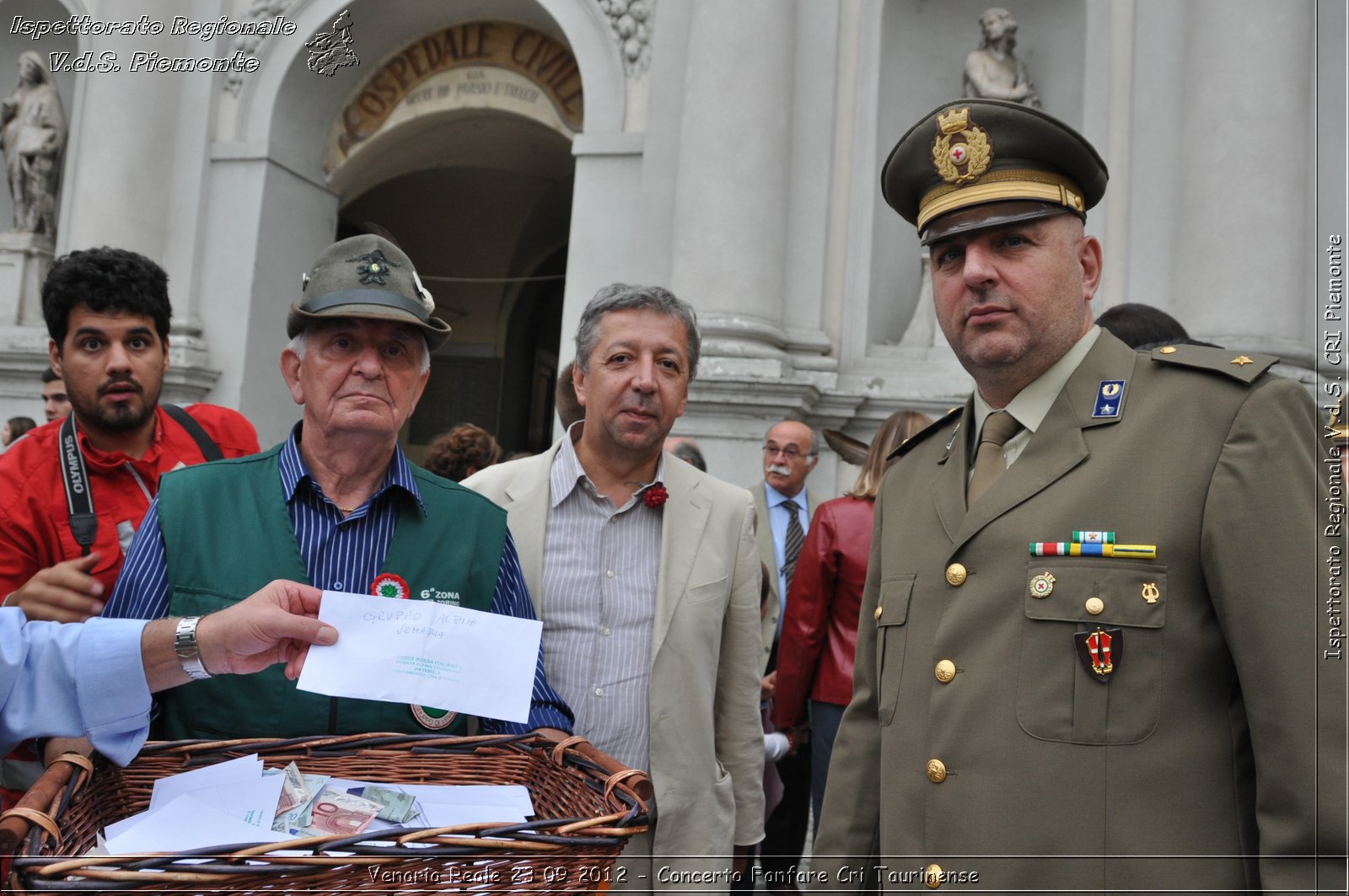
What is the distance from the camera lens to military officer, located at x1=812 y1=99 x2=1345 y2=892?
1.57 metres

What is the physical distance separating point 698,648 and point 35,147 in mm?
9615

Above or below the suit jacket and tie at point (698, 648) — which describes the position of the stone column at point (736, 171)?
above

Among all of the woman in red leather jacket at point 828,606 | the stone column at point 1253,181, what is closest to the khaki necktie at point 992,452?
the woman in red leather jacket at point 828,606

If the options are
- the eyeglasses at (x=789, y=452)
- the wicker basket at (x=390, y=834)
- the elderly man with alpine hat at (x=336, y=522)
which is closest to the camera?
the wicker basket at (x=390, y=834)

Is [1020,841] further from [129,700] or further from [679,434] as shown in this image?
[679,434]

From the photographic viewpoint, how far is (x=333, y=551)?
221cm

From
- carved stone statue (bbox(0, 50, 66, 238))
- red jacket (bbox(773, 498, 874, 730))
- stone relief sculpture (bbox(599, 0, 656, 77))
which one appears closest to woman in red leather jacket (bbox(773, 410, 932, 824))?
red jacket (bbox(773, 498, 874, 730))

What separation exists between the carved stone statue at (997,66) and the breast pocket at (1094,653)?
7.44 metres

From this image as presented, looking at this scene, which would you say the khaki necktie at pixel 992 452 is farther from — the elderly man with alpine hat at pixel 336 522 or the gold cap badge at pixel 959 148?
the elderly man with alpine hat at pixel 336 522

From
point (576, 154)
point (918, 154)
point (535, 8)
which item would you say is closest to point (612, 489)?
point (918, 154)

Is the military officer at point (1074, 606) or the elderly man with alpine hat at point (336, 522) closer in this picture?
the military officer at point (1074, 606)

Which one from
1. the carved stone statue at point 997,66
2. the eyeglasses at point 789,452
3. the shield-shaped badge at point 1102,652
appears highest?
the carved stone statue at point 997,66

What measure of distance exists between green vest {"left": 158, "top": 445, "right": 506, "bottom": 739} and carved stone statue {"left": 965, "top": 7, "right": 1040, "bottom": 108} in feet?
23.8

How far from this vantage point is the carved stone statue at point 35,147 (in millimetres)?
9992
